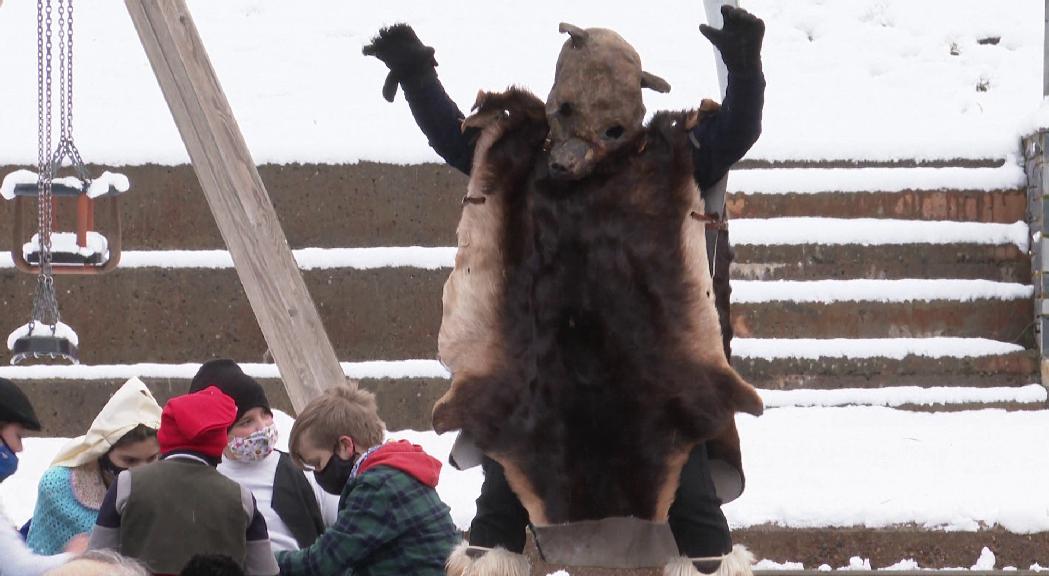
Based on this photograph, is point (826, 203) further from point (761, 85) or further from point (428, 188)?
point (761, 85)

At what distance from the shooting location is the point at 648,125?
12.0 feet

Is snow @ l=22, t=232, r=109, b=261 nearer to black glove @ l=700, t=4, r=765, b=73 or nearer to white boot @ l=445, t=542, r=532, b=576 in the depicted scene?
white boot @ l=445, t=542, r=532, b=576

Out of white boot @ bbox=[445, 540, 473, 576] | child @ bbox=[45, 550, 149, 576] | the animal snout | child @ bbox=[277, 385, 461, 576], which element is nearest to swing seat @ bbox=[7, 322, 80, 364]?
child @ bbox=[277, 385, 461, 576]

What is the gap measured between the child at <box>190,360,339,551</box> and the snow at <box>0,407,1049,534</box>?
1.27 m

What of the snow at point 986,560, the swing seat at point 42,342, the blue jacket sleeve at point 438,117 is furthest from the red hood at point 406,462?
the swing seat at point 42,342

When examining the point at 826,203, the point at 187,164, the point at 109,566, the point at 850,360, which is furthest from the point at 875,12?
the point at 109,566

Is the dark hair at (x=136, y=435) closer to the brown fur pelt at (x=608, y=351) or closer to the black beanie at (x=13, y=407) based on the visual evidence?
the black beanie at (x=13, y=407)

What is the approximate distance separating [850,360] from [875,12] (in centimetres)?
323

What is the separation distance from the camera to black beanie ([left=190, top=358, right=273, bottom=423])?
4.55 m

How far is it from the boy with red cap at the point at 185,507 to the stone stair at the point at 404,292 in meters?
4.08

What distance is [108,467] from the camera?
14.5ft

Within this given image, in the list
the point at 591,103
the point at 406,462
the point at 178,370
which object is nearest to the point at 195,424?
the point at 406,462

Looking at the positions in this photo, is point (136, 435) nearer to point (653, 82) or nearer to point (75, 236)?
point (653, 82)

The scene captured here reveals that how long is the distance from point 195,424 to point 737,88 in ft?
4.68
